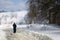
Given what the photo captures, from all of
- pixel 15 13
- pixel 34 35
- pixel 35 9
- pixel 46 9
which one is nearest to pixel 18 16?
pixel 15 13

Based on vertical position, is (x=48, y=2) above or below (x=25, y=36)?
above

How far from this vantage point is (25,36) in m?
14.2

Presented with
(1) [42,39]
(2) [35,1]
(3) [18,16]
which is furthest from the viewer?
(3) [18,16]

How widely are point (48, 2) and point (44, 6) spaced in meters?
0.97

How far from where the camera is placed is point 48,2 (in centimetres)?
1962

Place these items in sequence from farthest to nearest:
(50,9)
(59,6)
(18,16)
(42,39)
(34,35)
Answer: (18,16), (50,9), (59,6), (34,35), (42,39)

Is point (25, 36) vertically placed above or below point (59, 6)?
below

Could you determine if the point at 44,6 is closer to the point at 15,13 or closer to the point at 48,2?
the point at 48,2

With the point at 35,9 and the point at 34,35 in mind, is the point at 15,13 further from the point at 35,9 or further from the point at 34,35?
the point at 34,35

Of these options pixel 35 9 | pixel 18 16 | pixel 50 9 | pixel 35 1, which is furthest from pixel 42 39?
pixel 18 16

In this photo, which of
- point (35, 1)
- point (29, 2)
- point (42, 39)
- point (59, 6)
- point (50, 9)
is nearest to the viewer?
point (42, 39)

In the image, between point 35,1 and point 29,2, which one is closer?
point 35,1

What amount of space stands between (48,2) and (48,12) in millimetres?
1790

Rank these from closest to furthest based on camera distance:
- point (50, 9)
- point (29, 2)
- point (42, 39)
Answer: point (42, 39)
point (50, 9)
point (29, 2)
